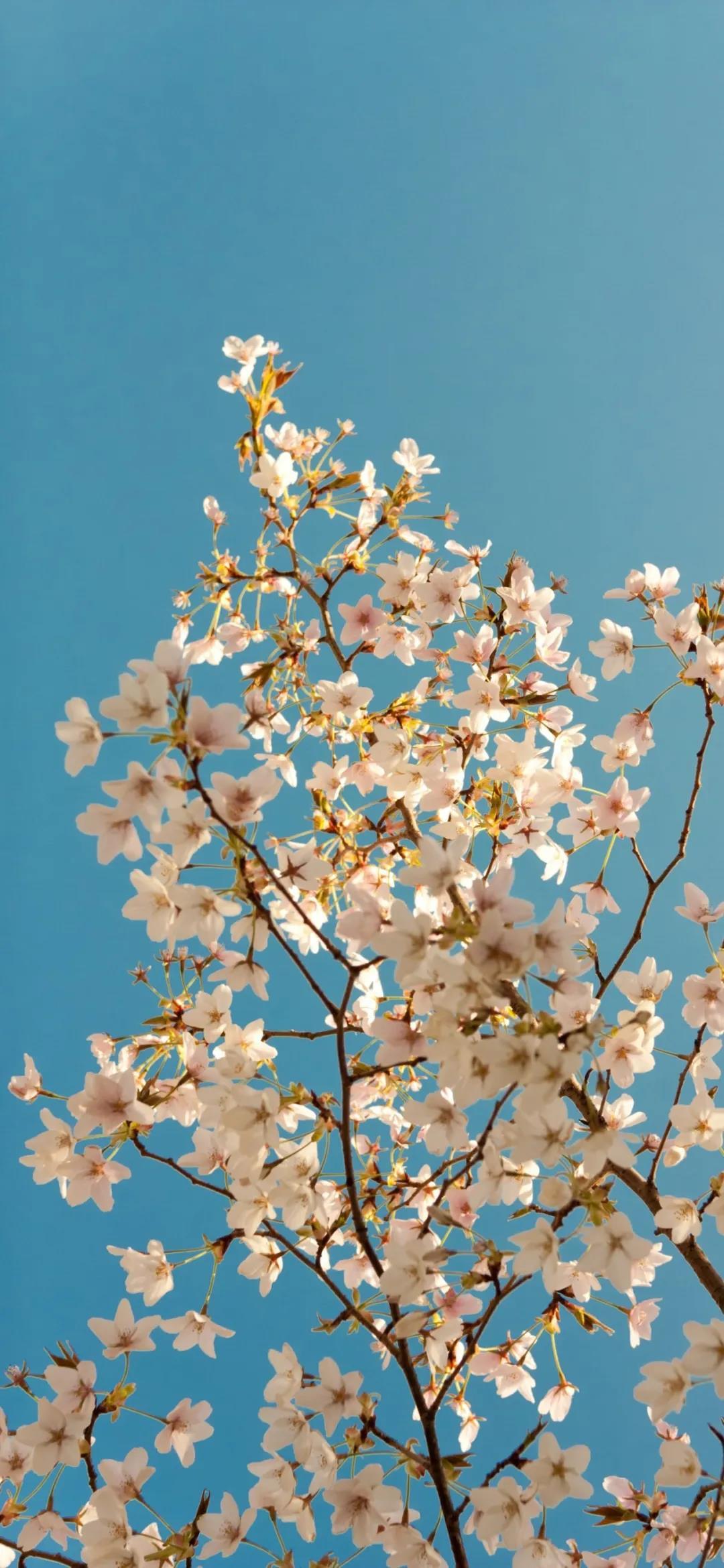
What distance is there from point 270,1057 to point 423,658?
1.04m

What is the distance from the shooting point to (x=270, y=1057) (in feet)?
5.17

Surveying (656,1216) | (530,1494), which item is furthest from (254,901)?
(530,1494)

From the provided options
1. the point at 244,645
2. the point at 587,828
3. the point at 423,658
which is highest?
the point at 244,645

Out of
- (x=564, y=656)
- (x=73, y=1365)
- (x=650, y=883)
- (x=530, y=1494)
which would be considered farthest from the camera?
(x=564, y=656)

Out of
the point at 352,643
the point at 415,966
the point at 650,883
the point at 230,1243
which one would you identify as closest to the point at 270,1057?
the point at 230,1243

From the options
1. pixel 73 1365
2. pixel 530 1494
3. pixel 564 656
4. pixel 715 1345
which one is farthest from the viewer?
pixel 564 656

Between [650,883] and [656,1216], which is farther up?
[650,883]

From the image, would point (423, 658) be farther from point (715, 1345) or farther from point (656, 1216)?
point (715, 1345)

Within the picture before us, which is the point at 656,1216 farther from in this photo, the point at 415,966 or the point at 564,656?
the point at 564,656

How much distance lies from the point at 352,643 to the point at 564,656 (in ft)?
1.46

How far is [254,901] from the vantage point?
1.32 metres

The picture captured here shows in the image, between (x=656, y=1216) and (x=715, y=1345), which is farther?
(x=656, y=1216)

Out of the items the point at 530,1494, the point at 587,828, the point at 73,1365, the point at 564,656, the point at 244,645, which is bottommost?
the point at 530,1494

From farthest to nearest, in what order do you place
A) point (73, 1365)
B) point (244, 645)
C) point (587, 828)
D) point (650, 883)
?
1. point (244, 645)
2. point (587, 828)
3. point (650, 883)
4. point (73, 1365)
